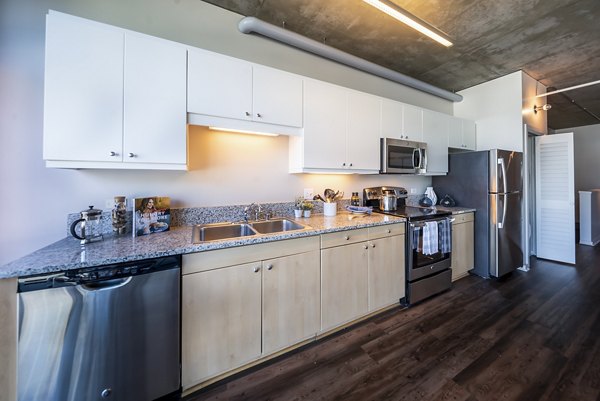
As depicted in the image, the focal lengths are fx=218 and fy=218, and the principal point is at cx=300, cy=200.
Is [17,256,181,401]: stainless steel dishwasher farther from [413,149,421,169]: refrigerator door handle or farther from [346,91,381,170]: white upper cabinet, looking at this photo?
[413,149,421,169]: refrigerator door handle

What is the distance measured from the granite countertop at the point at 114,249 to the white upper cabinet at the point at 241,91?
0.99 meters

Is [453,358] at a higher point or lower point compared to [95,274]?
lower

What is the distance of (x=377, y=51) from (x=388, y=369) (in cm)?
343

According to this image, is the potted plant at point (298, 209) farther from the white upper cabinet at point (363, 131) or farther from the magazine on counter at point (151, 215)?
the magazine on counter at point (151, 215)

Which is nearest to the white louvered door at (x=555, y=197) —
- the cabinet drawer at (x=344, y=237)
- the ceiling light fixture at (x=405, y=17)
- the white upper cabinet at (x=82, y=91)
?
the ceiling light fixture at (x=405, y=17)

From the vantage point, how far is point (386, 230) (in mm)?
2242

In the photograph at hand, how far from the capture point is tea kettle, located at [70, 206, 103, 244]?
1.41m

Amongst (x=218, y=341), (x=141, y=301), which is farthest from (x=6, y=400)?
(x=218, y=341)

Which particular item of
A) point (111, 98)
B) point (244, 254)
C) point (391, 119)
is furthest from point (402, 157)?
point (111, 98)

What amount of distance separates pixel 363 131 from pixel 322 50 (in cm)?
102

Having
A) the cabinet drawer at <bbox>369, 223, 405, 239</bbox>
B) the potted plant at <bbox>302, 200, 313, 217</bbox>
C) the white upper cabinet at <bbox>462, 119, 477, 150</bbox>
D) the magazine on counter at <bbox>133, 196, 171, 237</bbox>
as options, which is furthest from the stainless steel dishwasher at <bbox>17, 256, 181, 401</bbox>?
the white upper cabinet at <bbox>462, 119, 477, 150</bbox>

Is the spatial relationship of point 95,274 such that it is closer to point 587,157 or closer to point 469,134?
point 469,134

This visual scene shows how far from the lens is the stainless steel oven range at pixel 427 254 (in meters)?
2.39

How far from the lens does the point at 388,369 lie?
1.63 m
